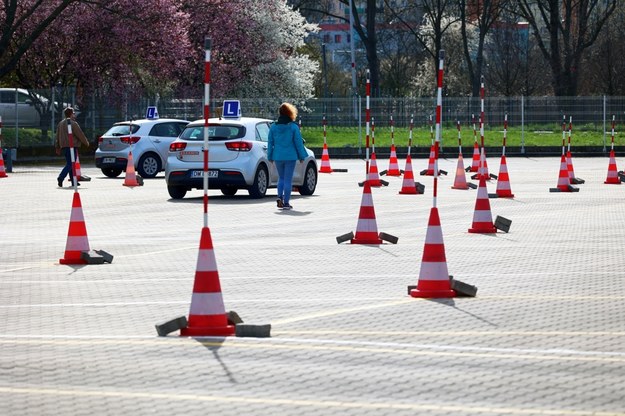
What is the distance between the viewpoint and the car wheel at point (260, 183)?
91.7ft

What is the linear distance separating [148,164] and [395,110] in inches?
889

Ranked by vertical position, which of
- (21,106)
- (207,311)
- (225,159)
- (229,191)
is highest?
(21,106)

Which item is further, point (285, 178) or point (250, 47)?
point (250, 47)

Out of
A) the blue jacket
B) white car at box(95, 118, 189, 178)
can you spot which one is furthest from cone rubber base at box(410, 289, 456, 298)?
white car at box(95, 118, 189, 178)

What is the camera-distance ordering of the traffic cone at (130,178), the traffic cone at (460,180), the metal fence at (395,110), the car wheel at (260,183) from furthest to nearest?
the metal fence at (395,110)
the traffic cone at (130,178)
the traffic cone at (460,180)
the car wheel at (260,183)

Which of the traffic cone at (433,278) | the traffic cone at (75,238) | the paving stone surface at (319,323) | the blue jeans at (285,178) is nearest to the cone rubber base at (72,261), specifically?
the traffic cone at (75,238)

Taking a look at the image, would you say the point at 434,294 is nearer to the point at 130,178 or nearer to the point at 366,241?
the point at 366,241

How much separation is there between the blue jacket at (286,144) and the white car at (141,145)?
12.6 m

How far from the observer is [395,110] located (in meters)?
59.1

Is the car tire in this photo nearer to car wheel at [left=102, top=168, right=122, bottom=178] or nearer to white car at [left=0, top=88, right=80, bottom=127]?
car wheel at [left=102, top=168, right=122, bottom=178]

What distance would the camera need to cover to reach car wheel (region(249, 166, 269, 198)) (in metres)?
27.9

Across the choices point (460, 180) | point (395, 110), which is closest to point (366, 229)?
point (460, 180)

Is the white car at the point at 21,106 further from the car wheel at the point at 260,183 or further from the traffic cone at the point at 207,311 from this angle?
the traffic cone at the point at 207,311

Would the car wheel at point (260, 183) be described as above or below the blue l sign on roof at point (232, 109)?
below
